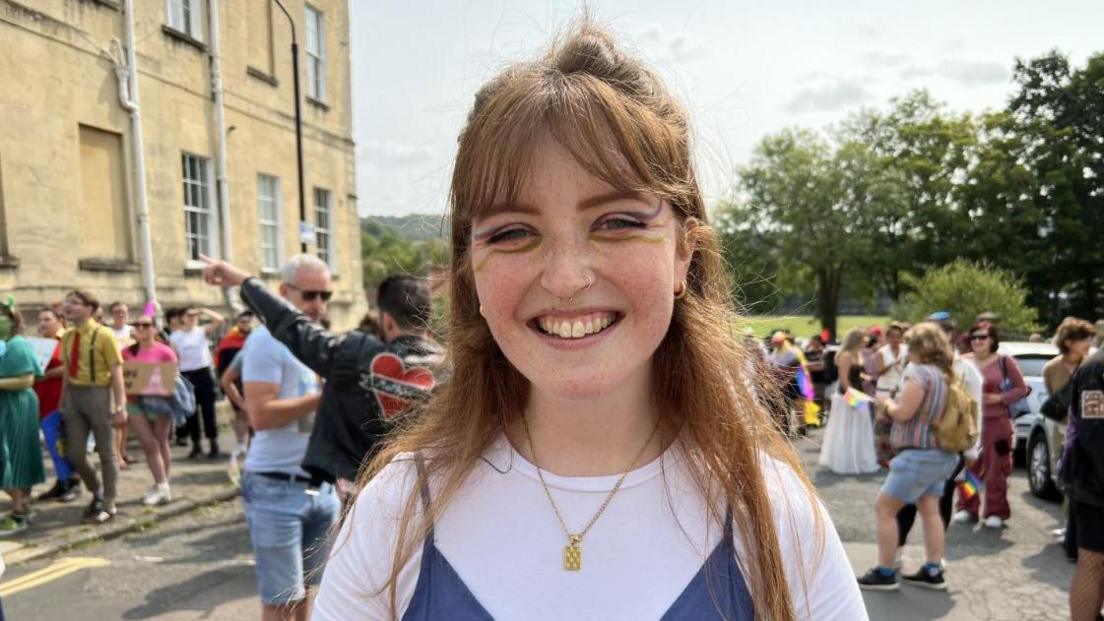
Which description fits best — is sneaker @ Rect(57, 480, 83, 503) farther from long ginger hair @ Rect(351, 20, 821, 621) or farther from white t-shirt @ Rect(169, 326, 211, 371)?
long ginger hair @ Rect(351, 20, 821, 621)

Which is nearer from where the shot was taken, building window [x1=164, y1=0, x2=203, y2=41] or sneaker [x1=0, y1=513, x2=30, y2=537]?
sneaker [x1=0, y1=513, x2=30, y2=537]

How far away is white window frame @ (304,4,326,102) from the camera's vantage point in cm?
1041

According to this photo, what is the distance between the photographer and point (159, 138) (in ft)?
34.4

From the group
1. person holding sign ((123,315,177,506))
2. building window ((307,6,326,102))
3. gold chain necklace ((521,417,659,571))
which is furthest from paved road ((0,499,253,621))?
building window ((307,6,326,102))

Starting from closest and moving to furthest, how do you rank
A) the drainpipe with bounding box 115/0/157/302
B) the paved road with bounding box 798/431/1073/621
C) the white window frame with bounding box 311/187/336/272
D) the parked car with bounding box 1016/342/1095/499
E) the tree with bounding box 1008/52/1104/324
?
the paved road with bounding box 798/431/1073/621, the parked car with bounding box 1016/342/1095/499, the drainpipe with bounding box 115/0/157/302, the white window frame with bounding box 311/187/336/272, the tree with bounding box 1008/52/1104/324

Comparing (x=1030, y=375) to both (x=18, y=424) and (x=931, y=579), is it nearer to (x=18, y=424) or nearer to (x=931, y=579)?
(x=931, y=579)

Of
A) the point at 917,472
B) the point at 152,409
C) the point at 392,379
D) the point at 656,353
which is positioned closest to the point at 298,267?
the point at 392,379

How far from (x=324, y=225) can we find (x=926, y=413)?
41.6ft

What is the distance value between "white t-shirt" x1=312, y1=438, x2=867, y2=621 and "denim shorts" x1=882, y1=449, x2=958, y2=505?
3.78 metres

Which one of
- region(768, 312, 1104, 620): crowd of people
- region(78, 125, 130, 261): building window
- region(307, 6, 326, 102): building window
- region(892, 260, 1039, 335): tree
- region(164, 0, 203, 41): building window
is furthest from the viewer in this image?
region(892, 260, 1039, 335): tree

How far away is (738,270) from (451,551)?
1.10 m

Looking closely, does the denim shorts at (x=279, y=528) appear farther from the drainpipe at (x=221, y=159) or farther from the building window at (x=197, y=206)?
the building window at (x=197, y=206)

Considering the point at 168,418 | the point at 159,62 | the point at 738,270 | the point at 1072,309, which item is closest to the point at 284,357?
the point at 738,270

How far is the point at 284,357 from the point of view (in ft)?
11.9
